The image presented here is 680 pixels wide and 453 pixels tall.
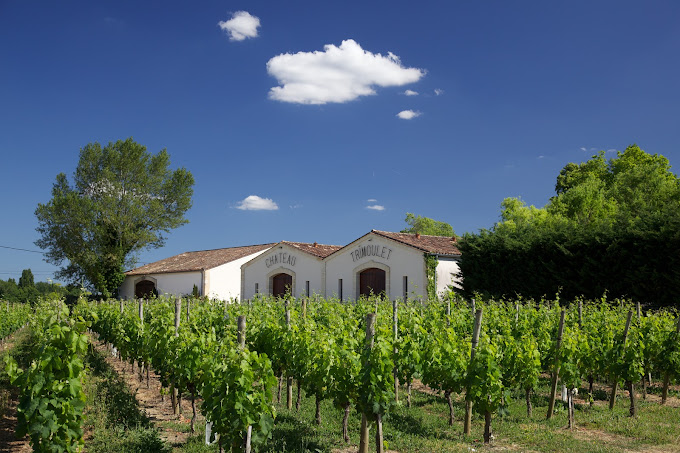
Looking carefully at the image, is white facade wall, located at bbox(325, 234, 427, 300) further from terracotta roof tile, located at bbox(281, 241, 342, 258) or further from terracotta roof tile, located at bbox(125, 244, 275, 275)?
terracotta roof tile, located at bbox(125, 244, 275, 275)

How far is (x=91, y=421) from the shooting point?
285 inches

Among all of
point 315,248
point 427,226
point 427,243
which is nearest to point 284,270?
point 315,248

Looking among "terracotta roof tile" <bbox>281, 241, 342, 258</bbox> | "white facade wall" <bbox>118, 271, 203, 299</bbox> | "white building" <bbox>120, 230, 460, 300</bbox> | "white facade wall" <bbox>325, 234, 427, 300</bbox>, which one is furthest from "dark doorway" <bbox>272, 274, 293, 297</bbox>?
"white facade wall" <bbox>118, 271, 203, 299</bbox>

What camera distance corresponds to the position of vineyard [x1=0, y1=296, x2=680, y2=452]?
5.46 meters

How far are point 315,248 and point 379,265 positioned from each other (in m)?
6.35

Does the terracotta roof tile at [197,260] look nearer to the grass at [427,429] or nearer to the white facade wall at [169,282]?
the white facade wall at [169,282]

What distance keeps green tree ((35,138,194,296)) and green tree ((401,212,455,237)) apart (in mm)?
29326

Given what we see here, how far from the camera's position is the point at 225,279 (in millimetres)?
31938

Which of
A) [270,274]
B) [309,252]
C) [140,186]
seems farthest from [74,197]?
[309,252]

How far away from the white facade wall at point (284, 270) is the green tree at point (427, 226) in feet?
102

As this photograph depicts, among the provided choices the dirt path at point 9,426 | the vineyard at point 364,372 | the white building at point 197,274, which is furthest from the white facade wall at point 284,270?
the dirt path at point 9,426

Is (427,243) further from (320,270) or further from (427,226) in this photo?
(427,226)

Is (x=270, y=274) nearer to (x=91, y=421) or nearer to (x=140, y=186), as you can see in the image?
(x=140, y=186)

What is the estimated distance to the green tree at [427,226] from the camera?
5878 cm
